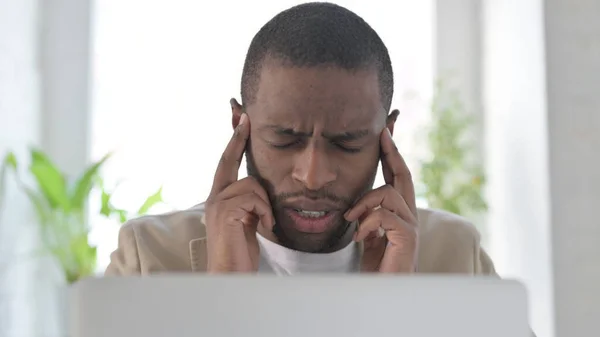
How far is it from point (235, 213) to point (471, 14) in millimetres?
2455

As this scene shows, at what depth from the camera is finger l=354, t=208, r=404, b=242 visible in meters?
1.41

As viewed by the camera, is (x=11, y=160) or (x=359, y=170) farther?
(x=11, y=160)

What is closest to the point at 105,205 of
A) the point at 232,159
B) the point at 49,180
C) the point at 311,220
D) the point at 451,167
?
the point at 49,180

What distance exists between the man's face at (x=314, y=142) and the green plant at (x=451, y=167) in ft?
5.50

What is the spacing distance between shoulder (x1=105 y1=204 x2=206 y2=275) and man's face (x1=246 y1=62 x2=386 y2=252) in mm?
238

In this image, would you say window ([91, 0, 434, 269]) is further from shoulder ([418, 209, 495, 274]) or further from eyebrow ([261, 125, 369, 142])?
eyebrow ([261, 125, 369, 142])

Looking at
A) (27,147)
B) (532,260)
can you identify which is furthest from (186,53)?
(532,260)

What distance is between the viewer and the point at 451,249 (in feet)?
5.45

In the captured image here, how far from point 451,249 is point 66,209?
2063 millimetres

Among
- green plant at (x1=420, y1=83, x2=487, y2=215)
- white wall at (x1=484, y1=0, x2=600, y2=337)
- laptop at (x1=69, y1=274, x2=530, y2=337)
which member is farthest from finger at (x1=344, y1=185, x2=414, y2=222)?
green plant at (x1=420, y1=83, x2=487, y2=215)

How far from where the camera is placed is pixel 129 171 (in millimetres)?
3555

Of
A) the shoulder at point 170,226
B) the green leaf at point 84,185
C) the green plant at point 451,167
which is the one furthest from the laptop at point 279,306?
the green leaf at point 84,185

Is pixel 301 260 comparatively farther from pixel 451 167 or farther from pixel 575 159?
pixel 451 167

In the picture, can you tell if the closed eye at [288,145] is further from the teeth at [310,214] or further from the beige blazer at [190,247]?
the beige blazer at [190,247]
